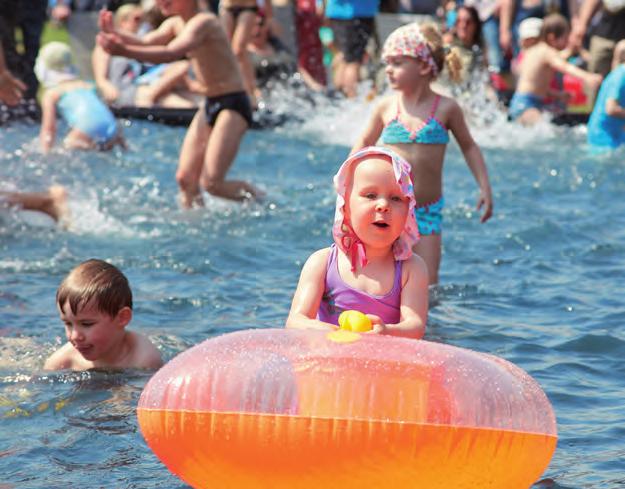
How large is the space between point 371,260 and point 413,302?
204 millimetres

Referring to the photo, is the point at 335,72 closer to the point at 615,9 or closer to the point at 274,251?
the point at 615,9

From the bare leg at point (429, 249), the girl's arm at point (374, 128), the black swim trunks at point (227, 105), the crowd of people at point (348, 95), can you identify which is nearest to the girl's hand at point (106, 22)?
the crowd of people at point (348, 95)

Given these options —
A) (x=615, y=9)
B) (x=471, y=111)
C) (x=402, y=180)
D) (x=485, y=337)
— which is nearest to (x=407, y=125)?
(x=485, y=337)

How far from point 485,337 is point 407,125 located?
1.14 m

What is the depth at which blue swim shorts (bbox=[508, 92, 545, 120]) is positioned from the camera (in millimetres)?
12984

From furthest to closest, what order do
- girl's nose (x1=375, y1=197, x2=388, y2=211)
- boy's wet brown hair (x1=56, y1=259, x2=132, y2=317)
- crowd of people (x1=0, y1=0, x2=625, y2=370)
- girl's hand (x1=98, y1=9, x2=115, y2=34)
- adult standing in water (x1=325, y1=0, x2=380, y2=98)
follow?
adult standing in water (x1=325, y1=0, x2=380, y2=98) → girl's hand (x1=98, y1=9, x2=115, y2=34) → boy's wet brown hair (x1=56, y1=259, x2=132, y2=317) → crowd of people (x1=0, y1=0, x2=625, y2=370) → girl's nose (x1=375, y1=197, x2=388, y2=211)

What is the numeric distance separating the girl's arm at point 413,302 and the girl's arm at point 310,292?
0.24 m

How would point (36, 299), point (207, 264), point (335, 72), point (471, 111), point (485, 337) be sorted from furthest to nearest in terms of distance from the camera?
point (335, 72), point (471, 111), point (207, 264), point (36, 299), point (485, 337)

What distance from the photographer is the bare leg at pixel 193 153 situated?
29.2 ft

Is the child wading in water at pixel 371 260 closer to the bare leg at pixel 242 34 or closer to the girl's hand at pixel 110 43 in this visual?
the girl's hand at pixel 110 43

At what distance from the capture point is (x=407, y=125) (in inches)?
253

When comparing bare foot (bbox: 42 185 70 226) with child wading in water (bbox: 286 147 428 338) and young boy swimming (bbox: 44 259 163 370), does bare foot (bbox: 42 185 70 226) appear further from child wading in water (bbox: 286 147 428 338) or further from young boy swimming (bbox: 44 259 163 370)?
child wading in water (bbox: 286 147 428 338)

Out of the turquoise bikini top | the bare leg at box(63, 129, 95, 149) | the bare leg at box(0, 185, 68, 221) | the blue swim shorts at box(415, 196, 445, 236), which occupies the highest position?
the turquoise bikini top

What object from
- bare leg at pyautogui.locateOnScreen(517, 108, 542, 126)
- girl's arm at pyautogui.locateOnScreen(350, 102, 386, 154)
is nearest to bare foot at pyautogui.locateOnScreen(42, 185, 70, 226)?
girl's arm at pyautogui.locateOnScreen(350, 102, 386, 154)
